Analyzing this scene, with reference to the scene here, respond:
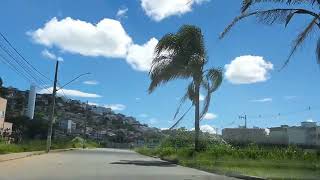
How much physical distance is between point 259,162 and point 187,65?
443 inches

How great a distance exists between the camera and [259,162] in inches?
1195

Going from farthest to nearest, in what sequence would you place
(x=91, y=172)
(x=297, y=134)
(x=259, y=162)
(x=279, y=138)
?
(x=297, y=134) → (x=279, y=138) → (x=259, y=162) → (x=91, y=172)

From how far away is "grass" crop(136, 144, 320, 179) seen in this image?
75.8 ft

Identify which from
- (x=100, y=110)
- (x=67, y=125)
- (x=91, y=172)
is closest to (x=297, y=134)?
(x=91, y=172)

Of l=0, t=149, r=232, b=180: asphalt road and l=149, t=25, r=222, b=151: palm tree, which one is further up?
l=149, t=25, r=222, b=151: palm tree

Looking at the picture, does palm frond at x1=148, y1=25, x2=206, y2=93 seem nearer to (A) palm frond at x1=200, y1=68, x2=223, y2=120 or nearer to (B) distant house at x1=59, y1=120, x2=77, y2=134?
(A) palm frond at x1=200, y1=68, x2=223, y2=120

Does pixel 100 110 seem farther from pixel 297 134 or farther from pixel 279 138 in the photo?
pixel 279 138

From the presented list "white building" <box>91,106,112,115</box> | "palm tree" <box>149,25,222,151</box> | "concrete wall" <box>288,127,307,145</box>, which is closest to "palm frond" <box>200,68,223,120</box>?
"palm tree" <box>149,25,222,151</box>

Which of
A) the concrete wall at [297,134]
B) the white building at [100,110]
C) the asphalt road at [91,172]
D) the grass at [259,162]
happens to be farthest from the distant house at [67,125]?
the asphalt road at [91,172]

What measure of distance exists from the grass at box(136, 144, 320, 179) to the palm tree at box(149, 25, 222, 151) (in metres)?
3.06

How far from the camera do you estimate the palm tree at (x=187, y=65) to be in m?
39.3

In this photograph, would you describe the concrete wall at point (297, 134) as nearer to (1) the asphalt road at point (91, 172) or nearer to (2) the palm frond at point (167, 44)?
(2) the palm frond at point (167, 44)

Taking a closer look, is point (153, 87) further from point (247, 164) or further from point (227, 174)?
point (227, 174)

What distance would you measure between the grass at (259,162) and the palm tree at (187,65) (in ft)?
10.0
